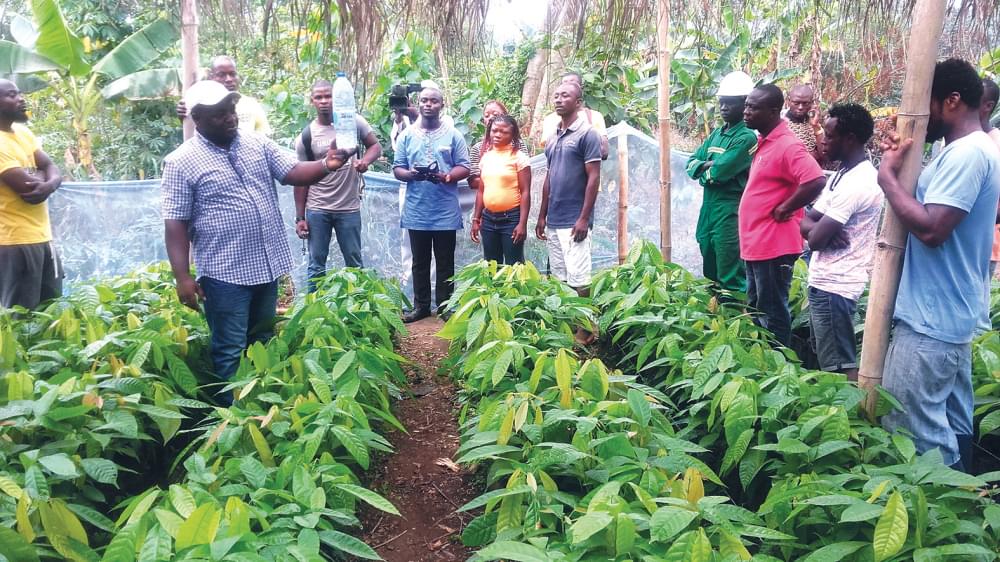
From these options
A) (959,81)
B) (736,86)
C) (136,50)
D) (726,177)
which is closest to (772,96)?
(736,86)

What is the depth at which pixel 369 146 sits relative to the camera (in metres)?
6.00

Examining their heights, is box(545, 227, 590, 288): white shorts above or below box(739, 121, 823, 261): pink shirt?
below

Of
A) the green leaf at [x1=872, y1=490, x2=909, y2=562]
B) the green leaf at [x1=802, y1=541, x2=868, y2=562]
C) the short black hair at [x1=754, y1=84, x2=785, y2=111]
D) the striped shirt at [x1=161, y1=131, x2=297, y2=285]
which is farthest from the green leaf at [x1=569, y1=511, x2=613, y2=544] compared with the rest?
the short black hair at [x1=754, y1=84, x2=785, y2=111]

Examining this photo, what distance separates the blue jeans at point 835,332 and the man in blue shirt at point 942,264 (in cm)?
95

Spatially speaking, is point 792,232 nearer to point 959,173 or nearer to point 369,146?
point 959,173

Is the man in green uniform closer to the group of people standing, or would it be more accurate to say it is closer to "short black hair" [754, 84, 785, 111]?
the group of people standing

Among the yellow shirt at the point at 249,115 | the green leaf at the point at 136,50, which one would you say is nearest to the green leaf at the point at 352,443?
the yellow shirt at the point at 249,115

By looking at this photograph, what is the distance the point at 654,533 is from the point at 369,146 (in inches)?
179

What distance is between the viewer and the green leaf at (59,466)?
2535mm

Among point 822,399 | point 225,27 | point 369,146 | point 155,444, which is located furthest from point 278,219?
point 822,399

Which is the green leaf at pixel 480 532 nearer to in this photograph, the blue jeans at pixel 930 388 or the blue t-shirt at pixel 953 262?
the blue jeans at pixel 930 388

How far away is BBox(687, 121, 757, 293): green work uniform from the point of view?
4.91m

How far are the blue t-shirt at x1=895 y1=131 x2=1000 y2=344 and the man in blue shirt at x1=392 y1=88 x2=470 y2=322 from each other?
3862 mm

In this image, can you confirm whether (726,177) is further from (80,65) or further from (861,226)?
(80,65)
